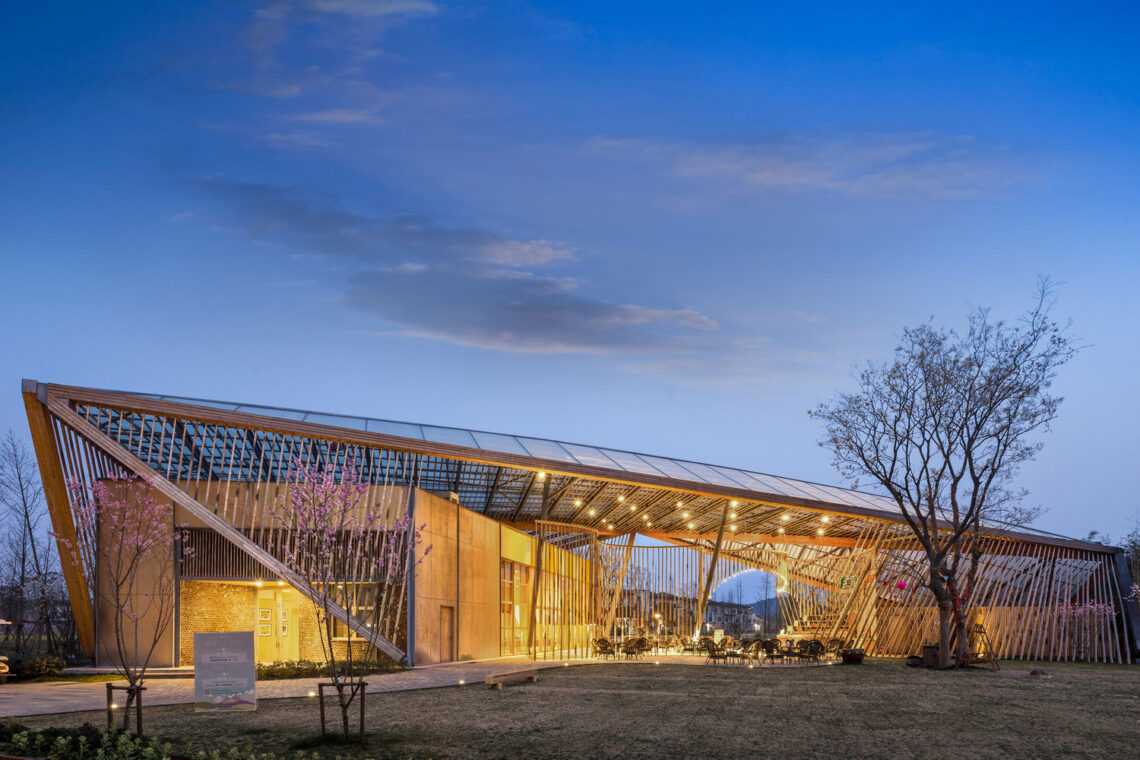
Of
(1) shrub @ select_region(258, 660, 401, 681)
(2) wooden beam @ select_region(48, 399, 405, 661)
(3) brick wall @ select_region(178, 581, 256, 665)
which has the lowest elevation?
(1) shrub @ select_region(258, 660, 401, 681)

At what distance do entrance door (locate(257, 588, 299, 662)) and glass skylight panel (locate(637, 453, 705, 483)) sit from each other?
11343 mm

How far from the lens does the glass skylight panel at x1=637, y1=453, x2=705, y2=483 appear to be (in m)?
28.2

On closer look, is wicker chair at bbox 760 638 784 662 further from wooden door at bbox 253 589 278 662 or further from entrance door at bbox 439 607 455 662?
wooden door at bbox 253 589 278 662

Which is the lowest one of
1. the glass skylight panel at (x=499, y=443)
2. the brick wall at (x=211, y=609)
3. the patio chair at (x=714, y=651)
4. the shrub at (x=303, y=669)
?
the patio chair at (x=714, y=651)

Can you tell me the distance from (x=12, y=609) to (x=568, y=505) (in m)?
31.2

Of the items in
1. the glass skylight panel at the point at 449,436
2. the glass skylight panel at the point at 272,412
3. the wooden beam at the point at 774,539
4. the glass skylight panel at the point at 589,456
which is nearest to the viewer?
the glass skylight panel at the point at 272,412

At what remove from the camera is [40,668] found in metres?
21.5

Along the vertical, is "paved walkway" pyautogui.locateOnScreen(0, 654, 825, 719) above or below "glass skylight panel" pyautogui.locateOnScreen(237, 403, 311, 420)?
below

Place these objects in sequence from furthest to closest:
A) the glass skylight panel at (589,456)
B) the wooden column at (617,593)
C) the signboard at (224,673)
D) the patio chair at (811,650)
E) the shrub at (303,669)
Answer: the wooden column at (617,593) → the glass skylight panel at (589,456) → the patio chair at (811,650) → the shrub at (303,669) → the signboard at (224,673)

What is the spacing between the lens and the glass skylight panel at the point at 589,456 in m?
26.9

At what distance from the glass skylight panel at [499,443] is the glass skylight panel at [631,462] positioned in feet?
10.4

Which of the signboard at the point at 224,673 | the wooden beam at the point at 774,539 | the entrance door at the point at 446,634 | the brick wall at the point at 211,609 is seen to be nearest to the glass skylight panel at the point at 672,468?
the wooden beam at the point at 774,539

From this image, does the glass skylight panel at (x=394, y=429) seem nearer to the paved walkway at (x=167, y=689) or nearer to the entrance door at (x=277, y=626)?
the entrance door at (x=277, y=626)

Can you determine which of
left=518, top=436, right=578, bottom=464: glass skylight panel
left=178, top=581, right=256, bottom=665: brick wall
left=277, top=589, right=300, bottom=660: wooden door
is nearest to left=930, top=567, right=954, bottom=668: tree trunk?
left=518, top=436, right=578, bottom=464: glass skylight panel
